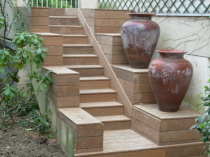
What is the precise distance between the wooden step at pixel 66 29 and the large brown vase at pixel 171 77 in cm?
248

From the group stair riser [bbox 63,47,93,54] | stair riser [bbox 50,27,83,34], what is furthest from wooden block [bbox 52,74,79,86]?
Answer: stair riser [bbox 50,27,83,34]

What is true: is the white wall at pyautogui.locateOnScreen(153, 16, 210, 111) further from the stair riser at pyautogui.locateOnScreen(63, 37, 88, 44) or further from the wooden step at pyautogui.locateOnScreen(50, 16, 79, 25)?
the wooden step at pyautogui.locateOnScreen(50, 16, 79, 25)

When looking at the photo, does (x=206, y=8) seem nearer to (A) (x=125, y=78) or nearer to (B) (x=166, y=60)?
(B) (x=166, y=60)

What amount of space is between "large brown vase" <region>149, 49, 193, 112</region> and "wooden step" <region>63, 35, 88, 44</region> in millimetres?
2162

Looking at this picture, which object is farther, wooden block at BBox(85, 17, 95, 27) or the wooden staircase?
wooden block at BBox(85, 17, 95, 27)

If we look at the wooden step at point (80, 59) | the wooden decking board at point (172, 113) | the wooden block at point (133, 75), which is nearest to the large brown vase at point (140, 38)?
the wooden block at point (133, 75)

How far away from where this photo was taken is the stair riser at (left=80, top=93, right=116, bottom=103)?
5.41 m

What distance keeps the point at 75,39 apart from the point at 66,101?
1.85 m

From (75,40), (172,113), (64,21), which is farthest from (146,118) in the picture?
(64,21)

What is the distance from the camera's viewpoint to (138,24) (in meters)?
5.19

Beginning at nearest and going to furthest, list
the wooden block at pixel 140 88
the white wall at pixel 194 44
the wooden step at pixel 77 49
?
1. the white wall at pixel 194 44
2. the wooden block at pixel 140 88
3. the wooden step at pixel 77 49

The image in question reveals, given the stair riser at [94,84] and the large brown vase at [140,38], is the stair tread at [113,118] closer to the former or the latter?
the stair riser at [94,84]

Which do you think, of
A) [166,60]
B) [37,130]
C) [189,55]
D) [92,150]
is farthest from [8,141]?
[189,55]

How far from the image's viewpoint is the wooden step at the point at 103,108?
5211mm
